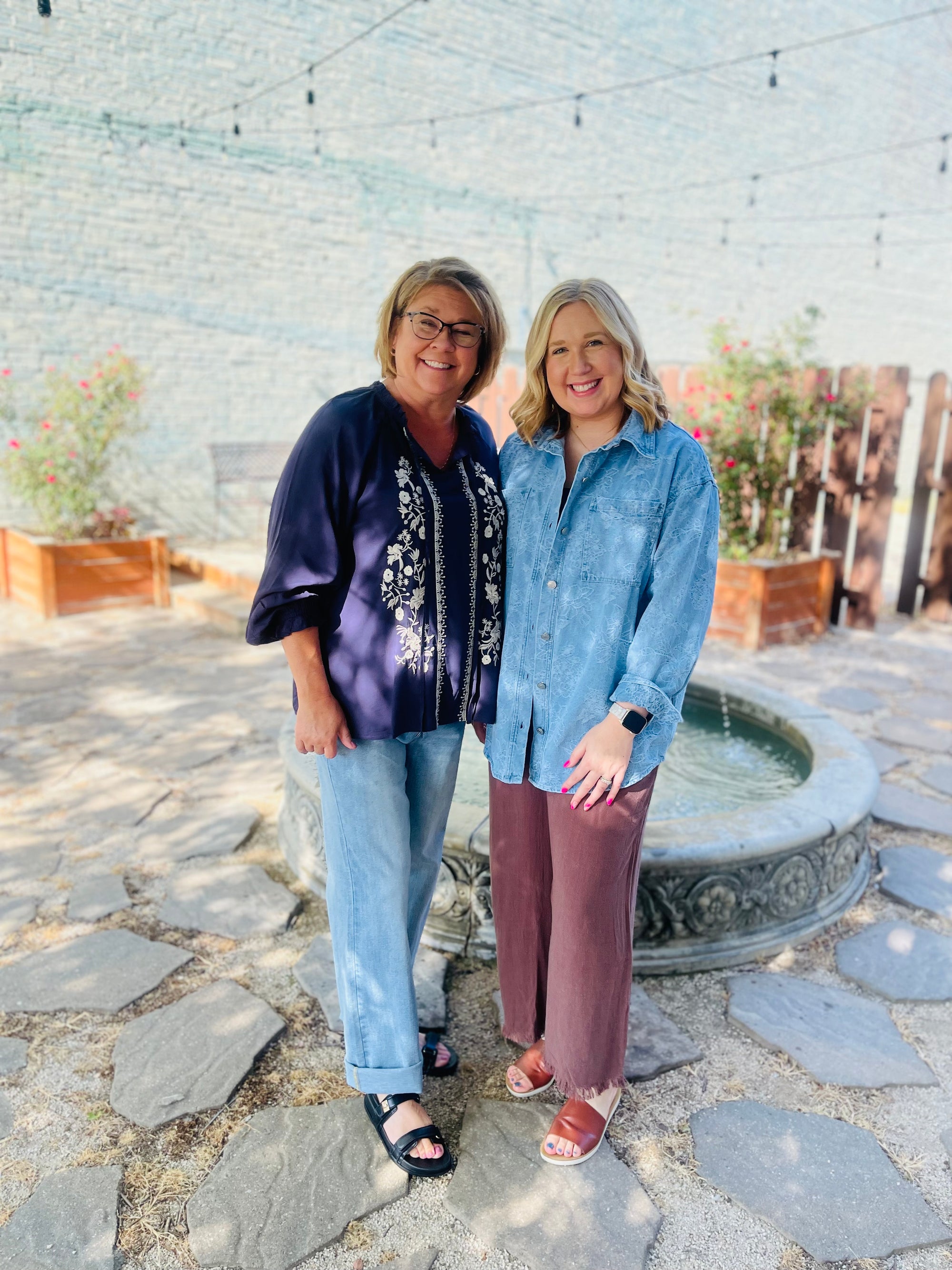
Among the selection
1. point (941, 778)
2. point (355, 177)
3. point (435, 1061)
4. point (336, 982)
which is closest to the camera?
point (435, 1061)

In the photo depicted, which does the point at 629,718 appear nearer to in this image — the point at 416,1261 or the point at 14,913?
the point at 416,1261

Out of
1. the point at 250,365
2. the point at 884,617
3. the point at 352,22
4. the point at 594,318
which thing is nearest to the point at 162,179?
the point at 250,365

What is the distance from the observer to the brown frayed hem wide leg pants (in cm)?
166

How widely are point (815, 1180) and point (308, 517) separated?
1538 millimetres

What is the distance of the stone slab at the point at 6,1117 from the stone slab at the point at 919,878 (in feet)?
7.80

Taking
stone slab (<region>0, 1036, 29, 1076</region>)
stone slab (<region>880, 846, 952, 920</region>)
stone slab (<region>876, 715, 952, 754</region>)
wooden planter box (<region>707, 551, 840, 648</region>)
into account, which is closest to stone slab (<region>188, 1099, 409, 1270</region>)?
stone slab (<region>0, 1036, 29, 1076</region>)

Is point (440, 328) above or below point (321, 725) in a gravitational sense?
above

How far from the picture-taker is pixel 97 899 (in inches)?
103

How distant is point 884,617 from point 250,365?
553cm

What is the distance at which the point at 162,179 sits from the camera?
7082 millimetres

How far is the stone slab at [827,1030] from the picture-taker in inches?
79.1

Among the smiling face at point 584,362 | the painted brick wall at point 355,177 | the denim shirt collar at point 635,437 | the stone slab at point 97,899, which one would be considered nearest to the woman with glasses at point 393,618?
the smiling face at point 584,362

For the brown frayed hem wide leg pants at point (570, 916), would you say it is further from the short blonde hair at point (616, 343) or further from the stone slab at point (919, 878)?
the stone slab at point (919, 878)

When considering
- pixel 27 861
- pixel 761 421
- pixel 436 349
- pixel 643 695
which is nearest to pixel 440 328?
pixel 436 349
